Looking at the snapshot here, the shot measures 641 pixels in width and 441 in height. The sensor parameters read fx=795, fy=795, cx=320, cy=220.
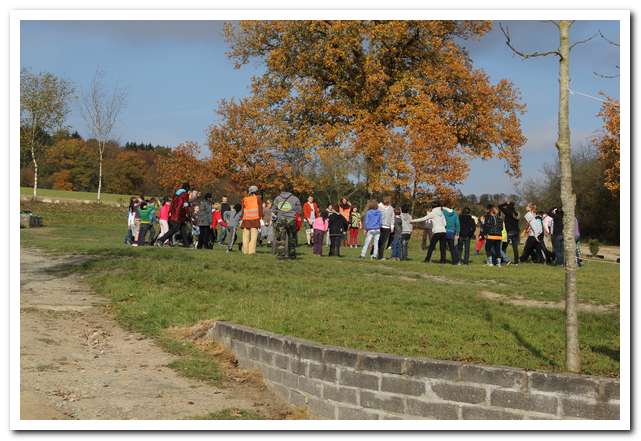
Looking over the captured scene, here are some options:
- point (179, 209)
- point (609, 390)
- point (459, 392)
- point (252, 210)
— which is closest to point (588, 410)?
point (609, 390)

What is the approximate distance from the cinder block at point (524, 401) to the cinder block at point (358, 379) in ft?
4.47

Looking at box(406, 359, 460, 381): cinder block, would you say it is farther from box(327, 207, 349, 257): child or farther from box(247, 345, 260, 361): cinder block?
box(327, 207, 349, 257): child

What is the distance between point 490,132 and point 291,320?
1151 inches

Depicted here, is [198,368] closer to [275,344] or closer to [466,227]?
[275,344]

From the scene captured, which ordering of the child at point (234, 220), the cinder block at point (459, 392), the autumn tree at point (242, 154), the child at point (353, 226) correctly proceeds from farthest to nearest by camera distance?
the autumn tree at point (242, 154) < the child at point (353, 226) < the child at point (234, 220) < the cinder block at point (459, 392)

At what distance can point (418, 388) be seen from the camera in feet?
27.3

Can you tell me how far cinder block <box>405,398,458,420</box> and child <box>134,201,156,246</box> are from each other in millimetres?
17465

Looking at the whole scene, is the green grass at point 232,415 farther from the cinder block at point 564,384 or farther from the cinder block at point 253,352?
the cinder block at point 564,384

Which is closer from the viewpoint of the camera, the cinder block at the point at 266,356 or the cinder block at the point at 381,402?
the cinder block at the point at 381,402

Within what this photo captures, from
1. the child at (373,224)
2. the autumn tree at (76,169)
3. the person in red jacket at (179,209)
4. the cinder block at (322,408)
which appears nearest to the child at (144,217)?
the person in red jacket at (179,209)

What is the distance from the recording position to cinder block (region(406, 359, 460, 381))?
8172 millimetres

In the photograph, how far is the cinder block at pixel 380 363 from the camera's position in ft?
28.0
